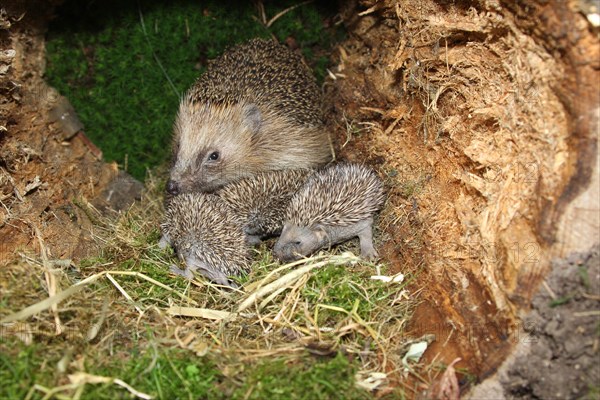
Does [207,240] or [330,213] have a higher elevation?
[207,240]

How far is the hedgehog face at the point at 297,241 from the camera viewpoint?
15.2ft

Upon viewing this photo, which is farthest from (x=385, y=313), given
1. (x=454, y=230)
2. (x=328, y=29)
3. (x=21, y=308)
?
(x=328, y=29)

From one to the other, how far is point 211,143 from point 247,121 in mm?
413

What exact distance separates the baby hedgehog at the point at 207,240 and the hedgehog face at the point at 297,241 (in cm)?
29

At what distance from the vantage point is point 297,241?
15.3ft

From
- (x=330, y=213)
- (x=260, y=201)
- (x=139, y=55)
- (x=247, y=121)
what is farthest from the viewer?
(x=139, y=55)

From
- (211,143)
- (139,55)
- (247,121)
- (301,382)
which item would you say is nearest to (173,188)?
(211,143)

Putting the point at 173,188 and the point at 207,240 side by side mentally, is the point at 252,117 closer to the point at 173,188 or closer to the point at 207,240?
the point at 173,188

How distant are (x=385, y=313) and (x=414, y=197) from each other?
3.44 ft

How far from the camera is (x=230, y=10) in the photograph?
5988 mm

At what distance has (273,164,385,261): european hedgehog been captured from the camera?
4.64 metres

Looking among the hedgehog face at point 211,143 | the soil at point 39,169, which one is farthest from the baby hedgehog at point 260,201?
the soil at point 39,169

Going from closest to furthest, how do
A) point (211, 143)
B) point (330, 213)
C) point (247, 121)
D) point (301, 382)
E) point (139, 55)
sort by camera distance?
point (301, 382), point (330, 213), point (211, 143), point (247, 121), point (139, 55)

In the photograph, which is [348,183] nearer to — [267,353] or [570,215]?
[267,353]
